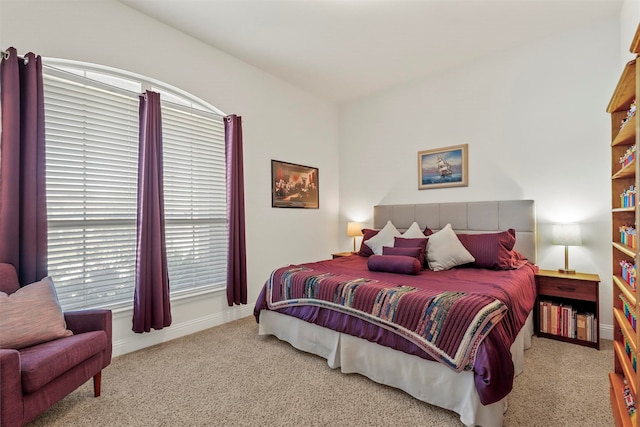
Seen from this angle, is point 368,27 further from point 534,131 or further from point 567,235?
point 567,235

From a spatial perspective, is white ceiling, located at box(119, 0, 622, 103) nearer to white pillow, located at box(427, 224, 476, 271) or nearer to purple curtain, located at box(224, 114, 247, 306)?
purple curtain, located at box(224, 114, 247, 306)

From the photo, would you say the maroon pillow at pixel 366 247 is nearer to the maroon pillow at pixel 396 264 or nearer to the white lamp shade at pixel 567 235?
the maroon pillow at pixel 396 264

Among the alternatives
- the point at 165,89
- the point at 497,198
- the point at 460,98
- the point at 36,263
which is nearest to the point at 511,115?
the point at 460,98

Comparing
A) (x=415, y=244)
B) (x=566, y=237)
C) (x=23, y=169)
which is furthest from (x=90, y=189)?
(x=566, y=237)

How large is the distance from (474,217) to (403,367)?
7.80 feet

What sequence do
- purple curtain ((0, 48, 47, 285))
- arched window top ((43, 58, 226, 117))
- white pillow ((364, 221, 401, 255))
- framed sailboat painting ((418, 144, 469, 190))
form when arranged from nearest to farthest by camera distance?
purple curtain ((0, 48, 47, 285))
arched window top ((43, 58, 226, 117))
white pillow ((364, 221, 401, 255))
framed sailboat painting ((418, 144, 469, 190))

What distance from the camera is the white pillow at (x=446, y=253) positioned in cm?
311

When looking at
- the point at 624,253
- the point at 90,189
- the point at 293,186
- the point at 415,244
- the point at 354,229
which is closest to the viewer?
the point at 624,253

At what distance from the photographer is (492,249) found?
3.06 meters

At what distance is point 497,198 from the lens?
3.67 meters

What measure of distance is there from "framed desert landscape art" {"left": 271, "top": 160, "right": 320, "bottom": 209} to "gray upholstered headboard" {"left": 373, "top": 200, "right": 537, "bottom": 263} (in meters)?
1.03

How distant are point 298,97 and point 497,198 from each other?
304 centimetres

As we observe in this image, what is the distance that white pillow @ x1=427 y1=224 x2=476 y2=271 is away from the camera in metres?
3.11

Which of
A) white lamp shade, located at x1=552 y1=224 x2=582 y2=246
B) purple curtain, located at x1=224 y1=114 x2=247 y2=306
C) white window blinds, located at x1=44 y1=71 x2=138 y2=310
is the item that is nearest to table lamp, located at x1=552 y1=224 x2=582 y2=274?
white lamp shade, located at x1=552 y1=224 x2=582 y2=246
